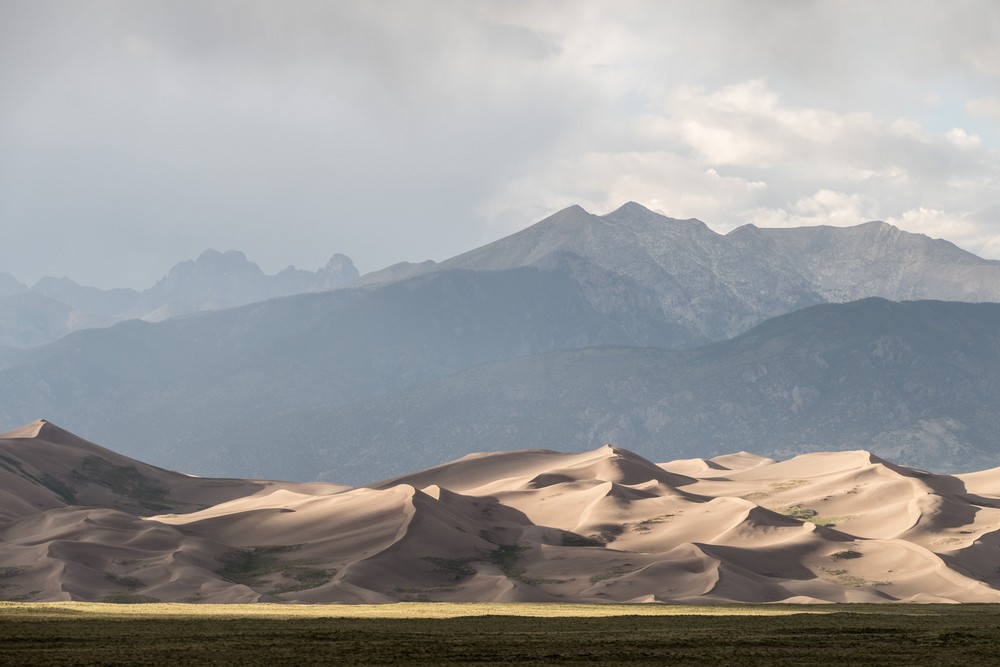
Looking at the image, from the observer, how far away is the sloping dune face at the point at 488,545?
115250 millimetres

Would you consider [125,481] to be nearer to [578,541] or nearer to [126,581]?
[126,581]

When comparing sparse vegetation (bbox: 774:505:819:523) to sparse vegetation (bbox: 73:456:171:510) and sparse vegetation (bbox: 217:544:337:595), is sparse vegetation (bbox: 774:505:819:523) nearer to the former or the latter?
sparse vegetation (bbox: 217:544:337:595)

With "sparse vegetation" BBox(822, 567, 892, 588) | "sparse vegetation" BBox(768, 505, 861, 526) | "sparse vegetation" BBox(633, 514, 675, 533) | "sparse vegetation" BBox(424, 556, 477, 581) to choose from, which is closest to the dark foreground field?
"sparse vegetation" BBox(424, 556, 477, 581)

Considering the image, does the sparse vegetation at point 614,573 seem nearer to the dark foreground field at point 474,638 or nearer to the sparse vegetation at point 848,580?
the sparse vegetation at point 848,580

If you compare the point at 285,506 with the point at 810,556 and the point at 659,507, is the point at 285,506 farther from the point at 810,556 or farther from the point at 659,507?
the point at 810,556

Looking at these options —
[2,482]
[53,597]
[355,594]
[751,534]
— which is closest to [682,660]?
[355,594]

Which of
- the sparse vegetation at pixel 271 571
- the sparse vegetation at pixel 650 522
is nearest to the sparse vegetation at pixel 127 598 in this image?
the sparse vegetation at pixel 271 571

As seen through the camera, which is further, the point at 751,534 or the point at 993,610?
the point at 751,534

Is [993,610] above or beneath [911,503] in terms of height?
beneath

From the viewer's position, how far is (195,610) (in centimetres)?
7081

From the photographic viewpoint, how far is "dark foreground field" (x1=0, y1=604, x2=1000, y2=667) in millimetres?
47188

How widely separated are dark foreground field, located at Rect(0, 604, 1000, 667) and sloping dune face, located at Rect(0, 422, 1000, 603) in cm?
4339

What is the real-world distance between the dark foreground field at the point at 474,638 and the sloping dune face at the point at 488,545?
43.4 metres

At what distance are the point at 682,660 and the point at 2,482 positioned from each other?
129 m
